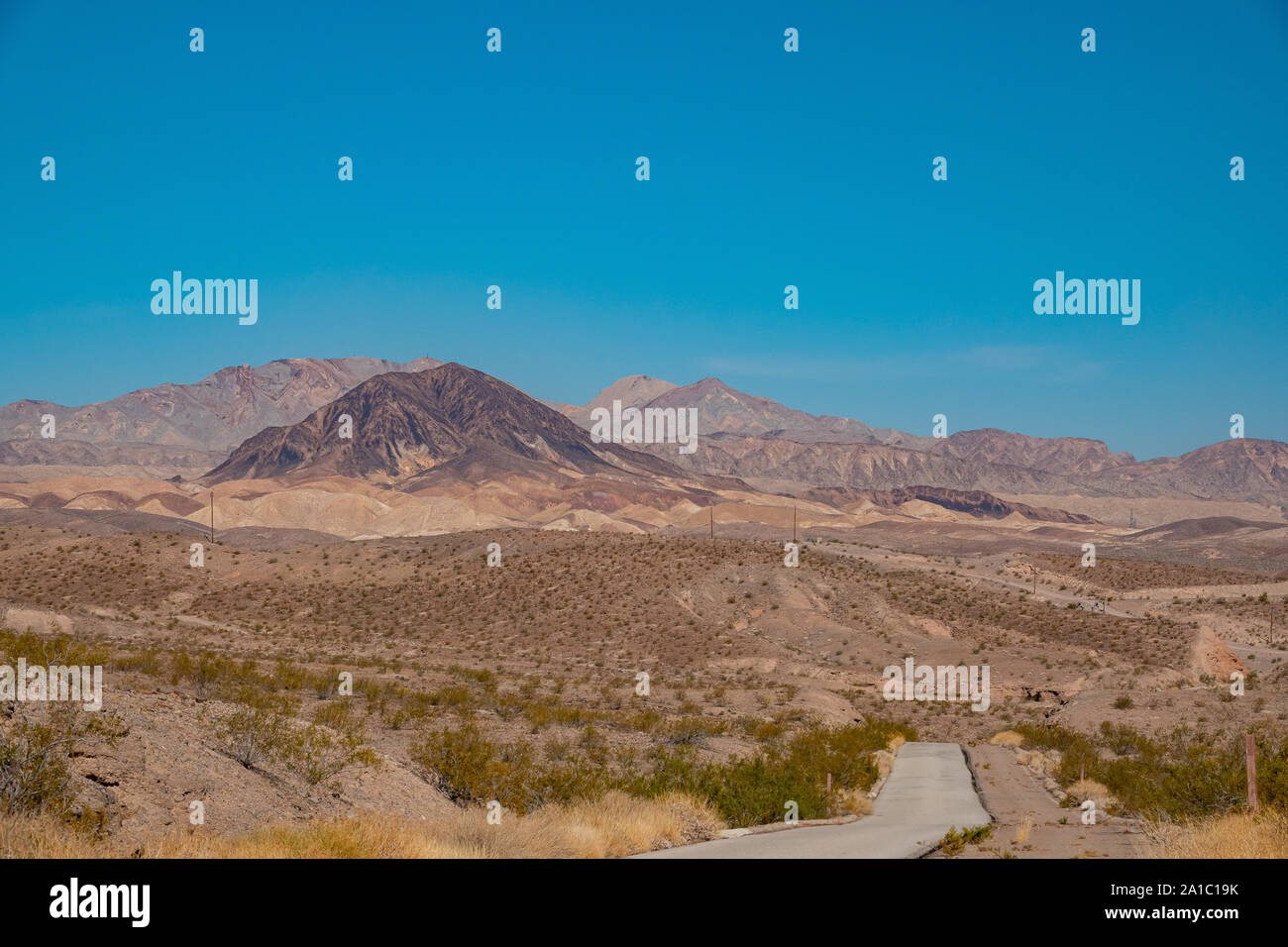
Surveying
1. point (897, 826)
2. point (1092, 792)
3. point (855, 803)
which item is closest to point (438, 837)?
point (897, 826)

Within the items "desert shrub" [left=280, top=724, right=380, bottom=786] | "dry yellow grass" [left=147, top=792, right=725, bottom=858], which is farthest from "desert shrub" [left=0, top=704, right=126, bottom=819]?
"desert shrub" [left=280, top=724, right=380, bottom=786]

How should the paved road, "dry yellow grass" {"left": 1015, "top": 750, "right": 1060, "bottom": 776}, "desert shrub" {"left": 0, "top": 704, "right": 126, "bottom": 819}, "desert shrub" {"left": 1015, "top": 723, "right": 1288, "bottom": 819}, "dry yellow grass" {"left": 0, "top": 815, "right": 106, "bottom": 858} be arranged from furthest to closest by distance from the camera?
"dry yellow grass" {"left": 1015, "top": 750, "right": 1060, "bottom": 776}, "desert shrub" {"left": 1015, "top": 723, "right": 1288, "bottom": 819}, the paved road, "desert shrub" {"left": 0, "top": 704, "right": 126, "bottom": 819}, "dry yellow grass" {"left": 0, "top": 815, "right": 106, "bottom": 858}

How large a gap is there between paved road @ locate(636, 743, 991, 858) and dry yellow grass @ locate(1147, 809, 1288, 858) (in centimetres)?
319

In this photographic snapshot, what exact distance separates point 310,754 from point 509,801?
10.4ft

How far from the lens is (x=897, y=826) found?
18.5 meters

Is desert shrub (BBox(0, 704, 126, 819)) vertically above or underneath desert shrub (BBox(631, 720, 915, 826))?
above

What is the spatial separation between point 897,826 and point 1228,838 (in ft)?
23.8

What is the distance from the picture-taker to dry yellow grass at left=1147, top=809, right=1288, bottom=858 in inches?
444

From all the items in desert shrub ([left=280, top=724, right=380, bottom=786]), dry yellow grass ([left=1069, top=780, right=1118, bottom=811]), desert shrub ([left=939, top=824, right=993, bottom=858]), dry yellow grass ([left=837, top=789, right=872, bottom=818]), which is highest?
desert shrub ([left=280, top=724, right=380, bottom=786])

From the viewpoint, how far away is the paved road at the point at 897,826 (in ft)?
44.4

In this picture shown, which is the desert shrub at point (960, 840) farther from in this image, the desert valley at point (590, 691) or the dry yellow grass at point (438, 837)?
the dry yellow grass at point (438, 837)

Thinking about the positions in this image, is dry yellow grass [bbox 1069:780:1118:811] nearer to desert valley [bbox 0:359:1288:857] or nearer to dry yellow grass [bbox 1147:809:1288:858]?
desert valley [bbox 0:359:1288:857]

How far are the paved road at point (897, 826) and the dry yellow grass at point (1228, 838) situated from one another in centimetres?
319

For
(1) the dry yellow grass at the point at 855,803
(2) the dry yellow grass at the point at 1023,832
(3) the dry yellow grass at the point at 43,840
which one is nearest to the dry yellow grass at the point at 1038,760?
(1) the dry yellow grass at the point at 855,803
